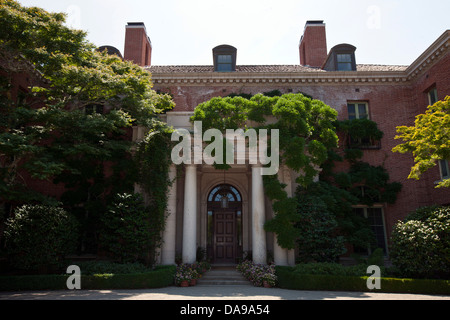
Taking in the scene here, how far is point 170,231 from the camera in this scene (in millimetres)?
14789

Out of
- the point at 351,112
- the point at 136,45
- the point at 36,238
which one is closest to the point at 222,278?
the point at 36,238

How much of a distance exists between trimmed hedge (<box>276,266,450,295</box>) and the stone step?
2116mm

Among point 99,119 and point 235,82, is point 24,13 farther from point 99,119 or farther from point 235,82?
point 235,82

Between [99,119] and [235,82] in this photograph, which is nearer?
[99,119]

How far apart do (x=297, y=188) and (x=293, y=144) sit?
2.54 m

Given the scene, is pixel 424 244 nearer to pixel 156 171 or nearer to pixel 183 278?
pixel 183 278

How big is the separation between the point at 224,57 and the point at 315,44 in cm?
722

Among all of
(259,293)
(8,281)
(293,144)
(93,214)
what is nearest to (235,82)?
(293,144)

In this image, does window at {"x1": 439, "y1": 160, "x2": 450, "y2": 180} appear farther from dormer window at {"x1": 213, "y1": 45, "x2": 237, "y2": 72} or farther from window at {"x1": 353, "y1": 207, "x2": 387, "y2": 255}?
dormer window at {"x1": 213, "y1": 45, "x2": 237, "y2": 72}

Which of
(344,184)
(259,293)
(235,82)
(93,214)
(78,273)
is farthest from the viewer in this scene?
(235,82)

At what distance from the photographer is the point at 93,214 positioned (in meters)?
16.6

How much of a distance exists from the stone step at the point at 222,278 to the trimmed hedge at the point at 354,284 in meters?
2.12

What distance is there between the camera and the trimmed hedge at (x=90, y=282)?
1149 cm

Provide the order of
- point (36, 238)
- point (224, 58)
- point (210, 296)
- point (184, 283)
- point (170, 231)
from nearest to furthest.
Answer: point (210, 296) → point (36, 238) → point (184, 283) → point (170, 231) → point (224, 58)
